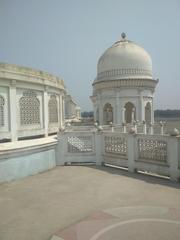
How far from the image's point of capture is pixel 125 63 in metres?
22.2

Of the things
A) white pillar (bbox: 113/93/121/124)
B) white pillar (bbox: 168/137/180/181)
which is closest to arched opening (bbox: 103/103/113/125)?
white pillar (bbox: 113/93/121/124)

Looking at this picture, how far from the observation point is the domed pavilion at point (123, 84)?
21188 millimetres

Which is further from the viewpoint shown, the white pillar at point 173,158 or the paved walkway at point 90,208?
the white pillar at point 173,158

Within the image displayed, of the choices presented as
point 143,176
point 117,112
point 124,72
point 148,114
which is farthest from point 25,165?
point 148,114

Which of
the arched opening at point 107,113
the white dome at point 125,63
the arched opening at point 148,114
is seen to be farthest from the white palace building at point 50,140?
the arched opening at point 148,114

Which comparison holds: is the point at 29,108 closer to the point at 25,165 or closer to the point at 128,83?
the point at 25,165

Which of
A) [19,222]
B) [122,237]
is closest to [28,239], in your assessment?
[19,222]

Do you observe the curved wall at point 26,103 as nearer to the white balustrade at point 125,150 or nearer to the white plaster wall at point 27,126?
the white plaster wall at point 27,126

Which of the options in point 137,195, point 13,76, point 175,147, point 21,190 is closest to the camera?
point 137,195

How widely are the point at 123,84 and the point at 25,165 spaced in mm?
15169

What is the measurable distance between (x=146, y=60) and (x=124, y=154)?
56.3ft

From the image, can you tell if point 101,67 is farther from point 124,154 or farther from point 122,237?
point 122,237

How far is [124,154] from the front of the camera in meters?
8.86

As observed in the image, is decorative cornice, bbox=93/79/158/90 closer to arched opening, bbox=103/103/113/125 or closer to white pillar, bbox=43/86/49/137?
arched opening, bbox=103/103/113/125
